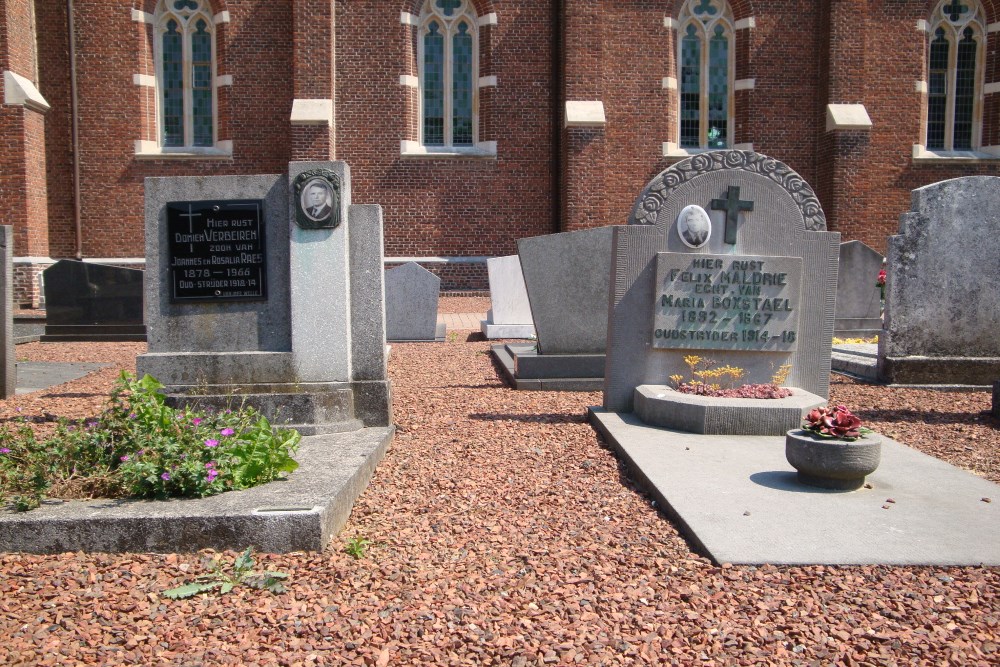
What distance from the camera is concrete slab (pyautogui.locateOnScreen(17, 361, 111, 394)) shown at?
8.37 meters

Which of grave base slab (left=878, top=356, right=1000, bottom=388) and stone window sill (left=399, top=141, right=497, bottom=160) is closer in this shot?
grave base slab (left=878, top=356, right=1000, bottom=388)

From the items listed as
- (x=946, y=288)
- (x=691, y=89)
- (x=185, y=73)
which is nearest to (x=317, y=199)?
(x=946, y=288)

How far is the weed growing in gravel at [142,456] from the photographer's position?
12.2 ft

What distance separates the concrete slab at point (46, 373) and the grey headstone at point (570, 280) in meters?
Result: 5.30

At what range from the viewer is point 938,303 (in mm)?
8203

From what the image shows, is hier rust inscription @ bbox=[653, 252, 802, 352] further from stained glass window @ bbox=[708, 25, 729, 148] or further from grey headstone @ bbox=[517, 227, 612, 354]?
stained glass window @ bbox=[708, 25, 729, 148]

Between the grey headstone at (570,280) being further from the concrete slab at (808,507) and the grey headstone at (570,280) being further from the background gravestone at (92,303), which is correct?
the background gravestone at (92,303)

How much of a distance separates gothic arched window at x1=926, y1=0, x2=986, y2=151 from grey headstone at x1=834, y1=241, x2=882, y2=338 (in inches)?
353

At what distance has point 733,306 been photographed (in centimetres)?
630

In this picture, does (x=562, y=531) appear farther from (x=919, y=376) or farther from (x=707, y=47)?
(x=707, y=47)

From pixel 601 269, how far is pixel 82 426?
523 centimetres

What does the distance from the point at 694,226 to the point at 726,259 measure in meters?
0.38

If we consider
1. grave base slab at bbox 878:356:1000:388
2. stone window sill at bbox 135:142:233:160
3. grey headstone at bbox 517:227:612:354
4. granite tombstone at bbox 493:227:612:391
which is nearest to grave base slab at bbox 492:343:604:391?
granite tombstone at bbox 493:227:612:391

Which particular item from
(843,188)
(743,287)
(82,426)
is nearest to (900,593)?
(743,287)
